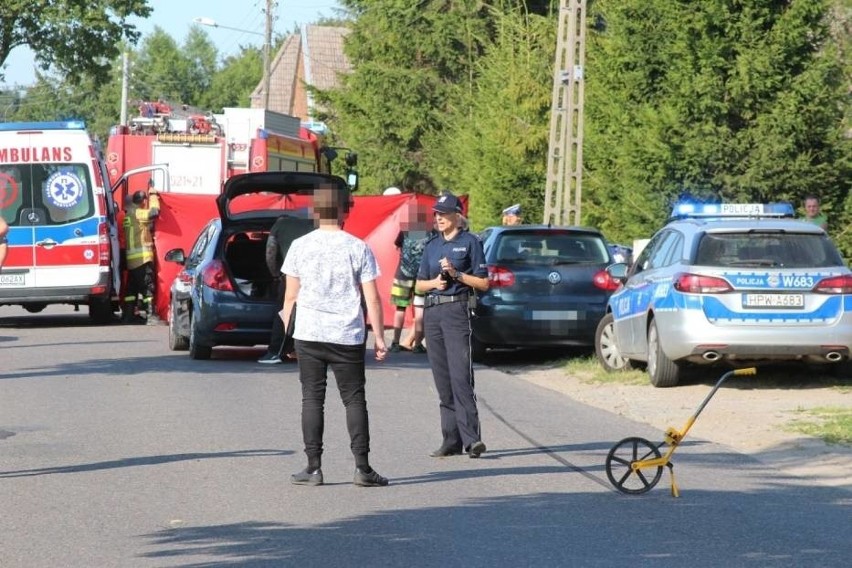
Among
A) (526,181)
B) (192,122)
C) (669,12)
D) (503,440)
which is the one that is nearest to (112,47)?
(526,181)

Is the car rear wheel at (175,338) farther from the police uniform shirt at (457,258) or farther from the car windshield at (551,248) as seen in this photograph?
the police uniform shirt at (457,258)

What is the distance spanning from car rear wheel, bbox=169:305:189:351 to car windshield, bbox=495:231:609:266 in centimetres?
415

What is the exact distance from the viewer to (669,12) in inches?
1070

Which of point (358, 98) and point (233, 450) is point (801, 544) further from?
point (358, 98)

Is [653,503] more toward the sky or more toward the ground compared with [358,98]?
more toward the ground

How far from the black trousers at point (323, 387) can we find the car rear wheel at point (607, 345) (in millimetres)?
8093

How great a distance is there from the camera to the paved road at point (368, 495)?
25.9 feet

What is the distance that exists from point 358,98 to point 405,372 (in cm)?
3952

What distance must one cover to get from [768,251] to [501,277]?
4124 millimetres

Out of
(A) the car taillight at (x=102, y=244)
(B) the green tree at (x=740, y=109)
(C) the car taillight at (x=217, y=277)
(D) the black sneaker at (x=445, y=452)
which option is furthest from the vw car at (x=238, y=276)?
(B) the green tree at (x=740, y=109)

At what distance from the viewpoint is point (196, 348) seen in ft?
63.2

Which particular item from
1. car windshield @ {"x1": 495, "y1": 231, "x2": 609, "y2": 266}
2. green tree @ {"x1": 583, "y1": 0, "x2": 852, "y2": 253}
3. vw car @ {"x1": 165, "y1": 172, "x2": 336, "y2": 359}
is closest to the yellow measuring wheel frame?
vw car @ {"x1": 165, "y1": 172, "x2": 336, "y2": 359}

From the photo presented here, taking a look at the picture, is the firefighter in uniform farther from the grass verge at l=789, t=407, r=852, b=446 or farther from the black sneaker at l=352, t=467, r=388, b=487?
the black sneaker at l=352, t=467, r=388, b=487

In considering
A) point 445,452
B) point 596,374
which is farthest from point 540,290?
point 445,452
